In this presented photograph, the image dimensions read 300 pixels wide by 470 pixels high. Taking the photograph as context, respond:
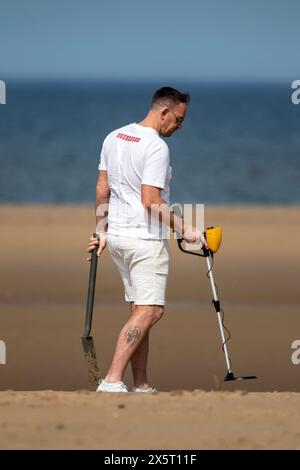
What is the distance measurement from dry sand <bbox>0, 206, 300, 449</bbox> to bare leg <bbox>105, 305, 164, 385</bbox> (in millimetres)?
263

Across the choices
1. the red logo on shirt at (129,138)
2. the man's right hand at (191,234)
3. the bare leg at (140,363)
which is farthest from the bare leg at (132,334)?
the red logo on shirt at (129,138)

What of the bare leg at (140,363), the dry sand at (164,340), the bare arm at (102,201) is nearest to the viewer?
the dry sand at (164,340)

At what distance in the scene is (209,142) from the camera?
5984cm

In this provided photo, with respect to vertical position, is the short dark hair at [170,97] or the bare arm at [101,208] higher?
the short dark hair at [170,97]

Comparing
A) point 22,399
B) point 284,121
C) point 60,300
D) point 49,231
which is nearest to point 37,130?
point 284,121

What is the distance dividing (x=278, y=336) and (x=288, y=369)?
130 cm

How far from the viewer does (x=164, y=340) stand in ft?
39.1

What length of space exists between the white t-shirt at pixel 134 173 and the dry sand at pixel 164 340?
99 cm

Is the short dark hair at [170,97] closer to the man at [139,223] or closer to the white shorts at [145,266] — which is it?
the man at [139,223]

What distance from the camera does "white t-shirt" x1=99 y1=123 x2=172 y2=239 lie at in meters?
7.72

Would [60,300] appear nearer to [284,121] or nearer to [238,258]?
[238,258]

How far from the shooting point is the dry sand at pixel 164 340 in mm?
6797

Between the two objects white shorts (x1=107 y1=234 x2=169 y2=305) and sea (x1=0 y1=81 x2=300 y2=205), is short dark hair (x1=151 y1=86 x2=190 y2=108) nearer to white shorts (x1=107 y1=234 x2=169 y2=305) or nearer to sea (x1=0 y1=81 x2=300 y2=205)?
white shorts (x1=107 y1=234 x2=169 y2=305)

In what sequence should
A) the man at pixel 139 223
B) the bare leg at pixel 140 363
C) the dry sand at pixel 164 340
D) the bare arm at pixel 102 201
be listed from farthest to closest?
the bare leg at pixel 140 363
the bare arm at pixel 102 201
the man at pixel 139 223
the dry sand at pixel 164 340
